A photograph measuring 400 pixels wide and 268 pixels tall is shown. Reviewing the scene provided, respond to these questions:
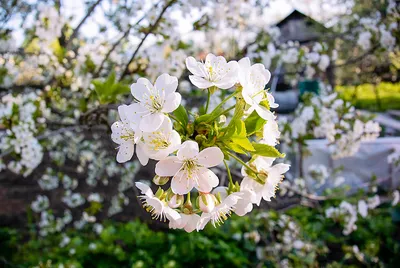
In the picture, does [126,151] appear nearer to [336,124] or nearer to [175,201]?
[175,201]

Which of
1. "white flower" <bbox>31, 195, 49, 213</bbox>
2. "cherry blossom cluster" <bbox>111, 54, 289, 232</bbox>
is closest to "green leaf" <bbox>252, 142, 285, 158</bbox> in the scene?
"cherry blossom cluster" <bbox>111, 54, 289, 232</bbox>

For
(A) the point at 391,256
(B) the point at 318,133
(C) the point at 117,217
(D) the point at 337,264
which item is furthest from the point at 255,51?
(C) the point at 117,217

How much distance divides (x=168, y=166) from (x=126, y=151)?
0.11 metres

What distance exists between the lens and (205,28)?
221 centimetres

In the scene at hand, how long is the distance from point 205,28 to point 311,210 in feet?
9.46

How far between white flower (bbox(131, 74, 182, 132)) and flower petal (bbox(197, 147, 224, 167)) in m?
0.10

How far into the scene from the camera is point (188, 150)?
690 mm

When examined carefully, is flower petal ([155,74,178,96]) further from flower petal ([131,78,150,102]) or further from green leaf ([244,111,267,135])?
green leaf ([244,111,267,135])

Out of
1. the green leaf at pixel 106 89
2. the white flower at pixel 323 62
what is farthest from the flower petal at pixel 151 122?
the white flower at pixel 323 62

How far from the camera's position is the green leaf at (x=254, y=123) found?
2.53 feet

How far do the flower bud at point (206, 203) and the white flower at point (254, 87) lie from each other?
19 cm

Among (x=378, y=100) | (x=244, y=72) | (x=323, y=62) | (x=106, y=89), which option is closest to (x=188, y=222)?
(x=244, y=72)

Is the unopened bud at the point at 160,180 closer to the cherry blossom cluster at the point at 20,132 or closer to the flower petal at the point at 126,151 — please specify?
the flower petal at the point at 126,151

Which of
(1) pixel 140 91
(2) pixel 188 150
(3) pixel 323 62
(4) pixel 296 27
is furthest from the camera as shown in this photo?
(4) pixel 296 27
